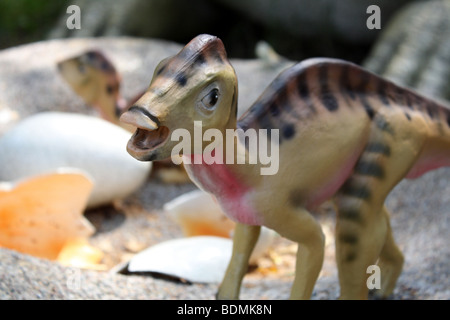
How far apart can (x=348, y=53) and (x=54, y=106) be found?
1790 millimetres

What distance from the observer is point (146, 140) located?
0.88m

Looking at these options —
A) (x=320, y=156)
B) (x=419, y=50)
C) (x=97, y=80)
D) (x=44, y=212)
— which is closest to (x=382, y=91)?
(x=320, y=156)

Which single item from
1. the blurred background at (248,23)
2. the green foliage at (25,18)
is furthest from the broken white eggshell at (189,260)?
the green foliage at (25,18)

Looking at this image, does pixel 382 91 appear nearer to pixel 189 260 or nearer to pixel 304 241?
pixel 304 241

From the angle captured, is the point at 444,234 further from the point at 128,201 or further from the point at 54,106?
the point at 54,106

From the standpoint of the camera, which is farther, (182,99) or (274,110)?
(274,110)

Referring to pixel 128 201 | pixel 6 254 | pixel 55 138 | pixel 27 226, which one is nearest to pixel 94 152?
pixel 55 138

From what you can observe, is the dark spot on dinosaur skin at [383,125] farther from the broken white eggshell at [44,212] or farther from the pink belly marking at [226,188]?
the broken white eggshell at [44,212]

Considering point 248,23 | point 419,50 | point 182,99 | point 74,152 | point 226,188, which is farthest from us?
point 248,23

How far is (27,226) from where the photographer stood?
5.09 feet

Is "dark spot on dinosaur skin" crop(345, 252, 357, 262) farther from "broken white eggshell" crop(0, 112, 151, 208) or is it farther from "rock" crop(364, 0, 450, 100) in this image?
"rock" crop(364, 0, 450, 100)

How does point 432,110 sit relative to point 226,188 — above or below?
above

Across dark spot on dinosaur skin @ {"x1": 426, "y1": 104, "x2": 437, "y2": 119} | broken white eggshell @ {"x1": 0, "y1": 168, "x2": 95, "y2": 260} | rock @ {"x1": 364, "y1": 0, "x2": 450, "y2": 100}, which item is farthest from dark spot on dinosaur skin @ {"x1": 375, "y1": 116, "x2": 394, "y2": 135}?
rock @ {"x1": 364, "y1": 0, "x2": 450, "y2": 100}

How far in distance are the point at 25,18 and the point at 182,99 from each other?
3.55 metres
